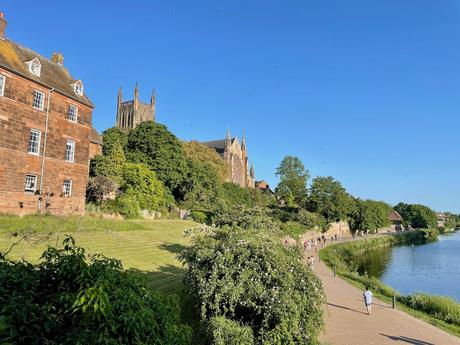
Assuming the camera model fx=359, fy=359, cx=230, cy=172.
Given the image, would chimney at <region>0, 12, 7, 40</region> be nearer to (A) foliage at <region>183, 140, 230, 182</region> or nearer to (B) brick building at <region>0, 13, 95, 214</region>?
(B) brick building at <region>0, 13, 95, 214</region>

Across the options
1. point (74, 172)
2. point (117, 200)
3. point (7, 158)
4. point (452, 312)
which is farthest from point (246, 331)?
point (117, 200)

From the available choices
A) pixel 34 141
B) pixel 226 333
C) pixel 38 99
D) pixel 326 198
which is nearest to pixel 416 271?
pixel 326 198

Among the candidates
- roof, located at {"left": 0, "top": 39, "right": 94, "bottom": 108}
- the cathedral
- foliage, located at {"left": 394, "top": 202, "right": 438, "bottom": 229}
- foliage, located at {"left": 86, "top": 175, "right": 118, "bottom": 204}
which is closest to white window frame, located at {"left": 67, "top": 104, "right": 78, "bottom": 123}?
roof, located at {"left": 0, "top": 39, "right": 94, "bottom": 108}

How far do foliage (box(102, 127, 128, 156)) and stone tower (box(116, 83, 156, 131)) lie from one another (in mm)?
42548

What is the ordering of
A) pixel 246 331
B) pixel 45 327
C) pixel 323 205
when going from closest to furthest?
1. pixel 45 327
2. pixel 246 331
3. pixel 323 205

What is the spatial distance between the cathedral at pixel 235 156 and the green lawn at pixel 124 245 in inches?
2851

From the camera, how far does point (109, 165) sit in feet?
128

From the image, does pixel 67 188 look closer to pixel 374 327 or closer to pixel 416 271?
pixel 374 327

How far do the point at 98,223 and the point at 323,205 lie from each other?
180ft

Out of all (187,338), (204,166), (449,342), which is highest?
(204,166)

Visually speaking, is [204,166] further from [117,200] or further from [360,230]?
[360,230]

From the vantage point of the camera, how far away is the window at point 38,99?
83.8ft

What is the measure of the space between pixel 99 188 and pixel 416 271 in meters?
36.2

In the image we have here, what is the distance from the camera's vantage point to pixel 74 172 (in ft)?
94.2
